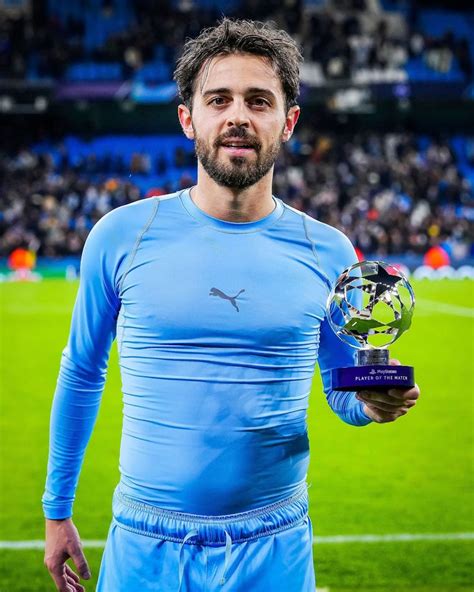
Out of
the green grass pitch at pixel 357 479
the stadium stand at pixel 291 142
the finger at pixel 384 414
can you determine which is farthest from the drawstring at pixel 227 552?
the stadium stand at pixel 291 142

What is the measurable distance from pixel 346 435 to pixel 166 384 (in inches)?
248

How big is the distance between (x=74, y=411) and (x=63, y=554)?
1.26ft

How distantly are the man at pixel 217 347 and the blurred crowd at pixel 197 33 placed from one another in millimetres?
29913

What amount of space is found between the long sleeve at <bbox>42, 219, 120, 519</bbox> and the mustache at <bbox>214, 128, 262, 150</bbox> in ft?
1.25

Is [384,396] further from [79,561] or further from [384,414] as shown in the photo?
[79,561]

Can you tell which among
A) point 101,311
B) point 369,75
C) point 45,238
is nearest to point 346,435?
point 101,311

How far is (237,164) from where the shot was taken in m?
2.28

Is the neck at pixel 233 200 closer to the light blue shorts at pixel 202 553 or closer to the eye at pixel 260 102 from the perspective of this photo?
the eye at pixel 260 102

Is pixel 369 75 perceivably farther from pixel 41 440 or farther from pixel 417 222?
pixel 41 440

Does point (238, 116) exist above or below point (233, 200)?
above

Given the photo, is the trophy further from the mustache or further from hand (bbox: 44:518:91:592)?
hand (bbox: 44:518:91:592)

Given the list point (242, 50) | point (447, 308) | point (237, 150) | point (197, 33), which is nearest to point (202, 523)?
point (237, 150)

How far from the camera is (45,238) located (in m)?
25.4

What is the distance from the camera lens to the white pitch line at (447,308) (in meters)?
16.1
